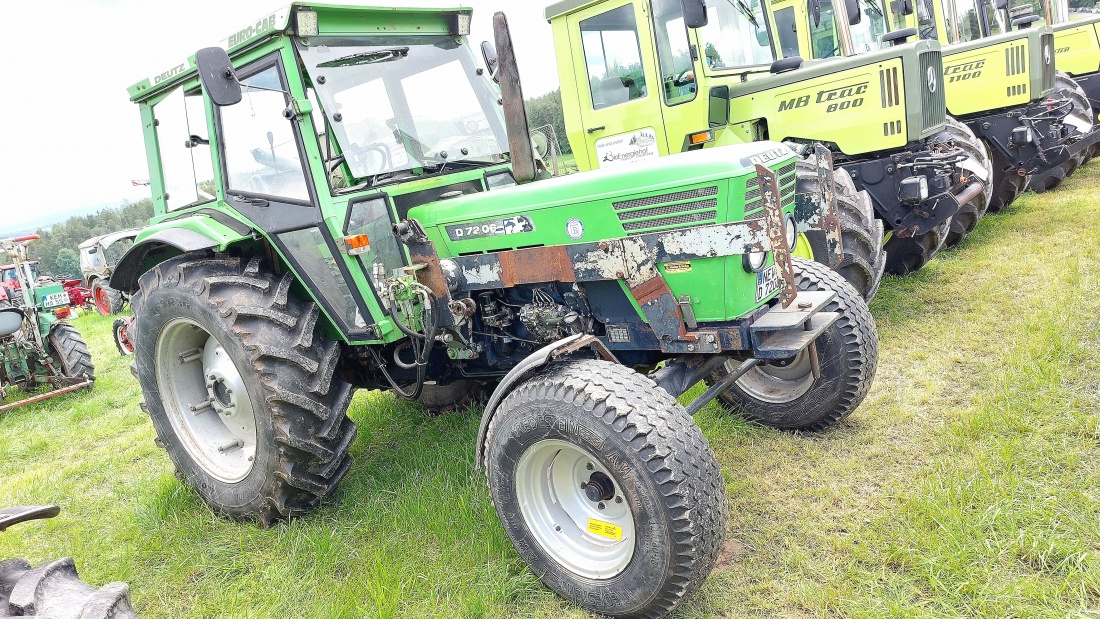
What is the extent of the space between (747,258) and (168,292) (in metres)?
2.75

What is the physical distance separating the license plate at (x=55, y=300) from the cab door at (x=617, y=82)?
551 cm

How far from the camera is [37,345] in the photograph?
758 cm

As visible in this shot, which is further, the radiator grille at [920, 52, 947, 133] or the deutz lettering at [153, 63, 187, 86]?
the radiator grille at [920, 52, 947, 133]

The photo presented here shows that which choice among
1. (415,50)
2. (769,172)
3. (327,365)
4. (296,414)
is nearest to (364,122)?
(415,50)

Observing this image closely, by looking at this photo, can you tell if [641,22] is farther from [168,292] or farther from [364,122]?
[168,292]

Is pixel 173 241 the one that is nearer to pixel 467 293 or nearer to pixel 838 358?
pixel 467 293

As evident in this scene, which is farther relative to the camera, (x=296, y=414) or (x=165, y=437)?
(x=165, y=437)

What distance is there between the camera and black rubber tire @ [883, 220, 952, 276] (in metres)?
6.16

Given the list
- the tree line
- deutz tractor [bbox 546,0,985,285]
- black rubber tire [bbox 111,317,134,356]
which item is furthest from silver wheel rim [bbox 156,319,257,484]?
the tree line

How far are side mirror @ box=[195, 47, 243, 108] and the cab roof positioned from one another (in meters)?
0.35

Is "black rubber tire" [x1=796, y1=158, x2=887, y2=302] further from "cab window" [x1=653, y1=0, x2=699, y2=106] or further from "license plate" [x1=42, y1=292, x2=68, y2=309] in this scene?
"license plate" [x1=42, y1=292, x2=68, y2=309]

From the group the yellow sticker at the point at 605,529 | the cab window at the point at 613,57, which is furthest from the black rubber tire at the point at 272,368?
the cab window at the point at 613,57

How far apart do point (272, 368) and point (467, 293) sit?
3.07ft

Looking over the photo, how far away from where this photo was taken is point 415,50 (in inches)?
159
